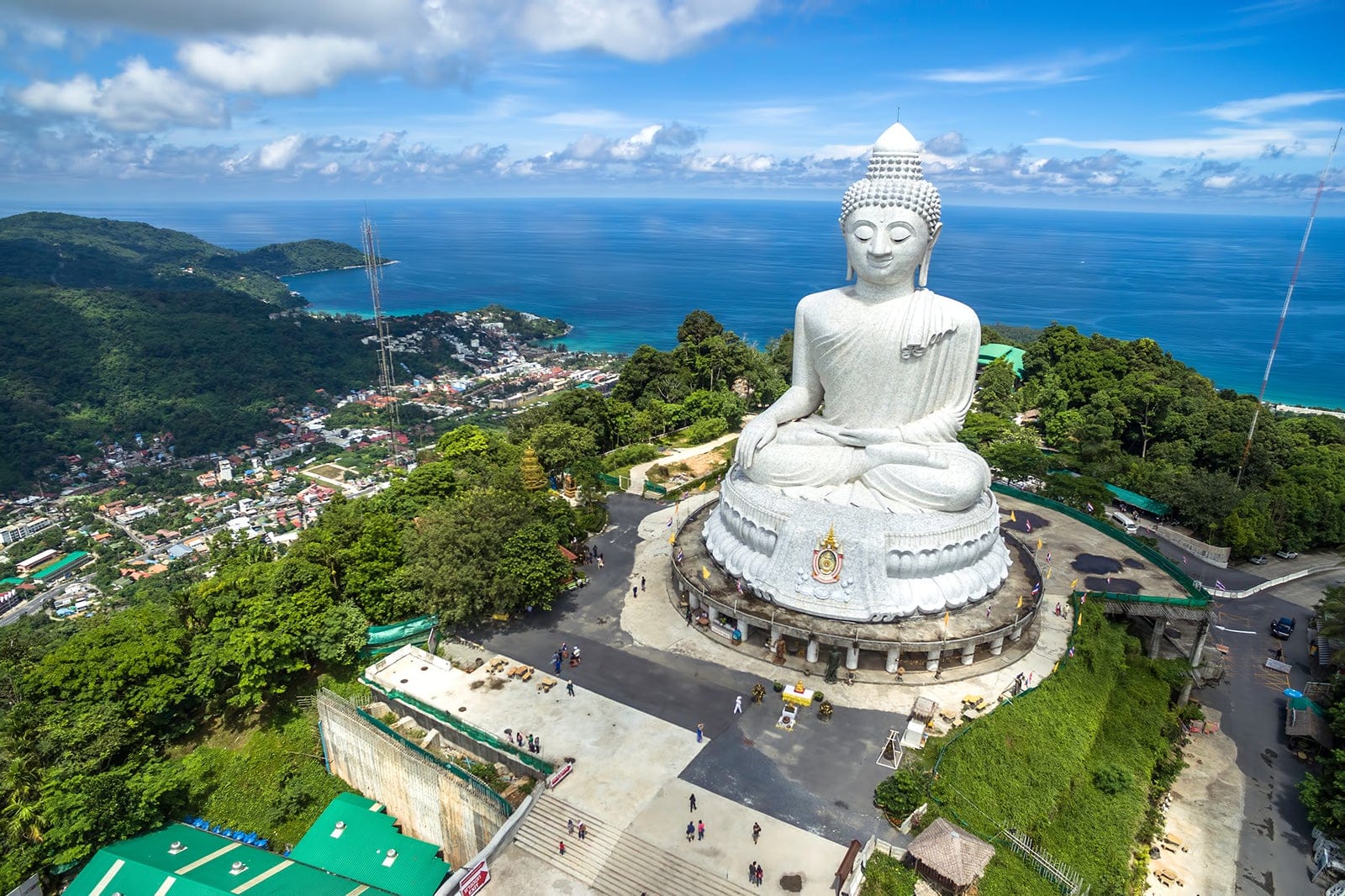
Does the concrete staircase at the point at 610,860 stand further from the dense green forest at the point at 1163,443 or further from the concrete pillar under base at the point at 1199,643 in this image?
the dense green forest at the point at 1163,443

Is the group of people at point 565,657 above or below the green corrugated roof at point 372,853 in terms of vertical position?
above

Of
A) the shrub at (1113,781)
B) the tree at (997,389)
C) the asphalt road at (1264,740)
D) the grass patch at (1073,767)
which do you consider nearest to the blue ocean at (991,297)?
the tree at (997,389)

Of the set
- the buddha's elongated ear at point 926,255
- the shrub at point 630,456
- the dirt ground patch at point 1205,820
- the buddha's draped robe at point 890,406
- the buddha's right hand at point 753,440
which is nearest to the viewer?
→ the dirt ground patch at point 1205,820

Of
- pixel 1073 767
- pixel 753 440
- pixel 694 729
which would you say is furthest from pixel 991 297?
pixel 694 729

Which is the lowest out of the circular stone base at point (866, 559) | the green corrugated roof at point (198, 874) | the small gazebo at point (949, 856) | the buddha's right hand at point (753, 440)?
the green corrugated roof at point (198, 874)

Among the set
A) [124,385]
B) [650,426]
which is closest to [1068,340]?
[650,426]

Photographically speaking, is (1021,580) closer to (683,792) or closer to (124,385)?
(683,792)

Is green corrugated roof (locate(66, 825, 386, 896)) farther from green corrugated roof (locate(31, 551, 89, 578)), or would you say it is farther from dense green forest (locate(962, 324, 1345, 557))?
green corrugated roof (locate(31, 551, 89, 578))
